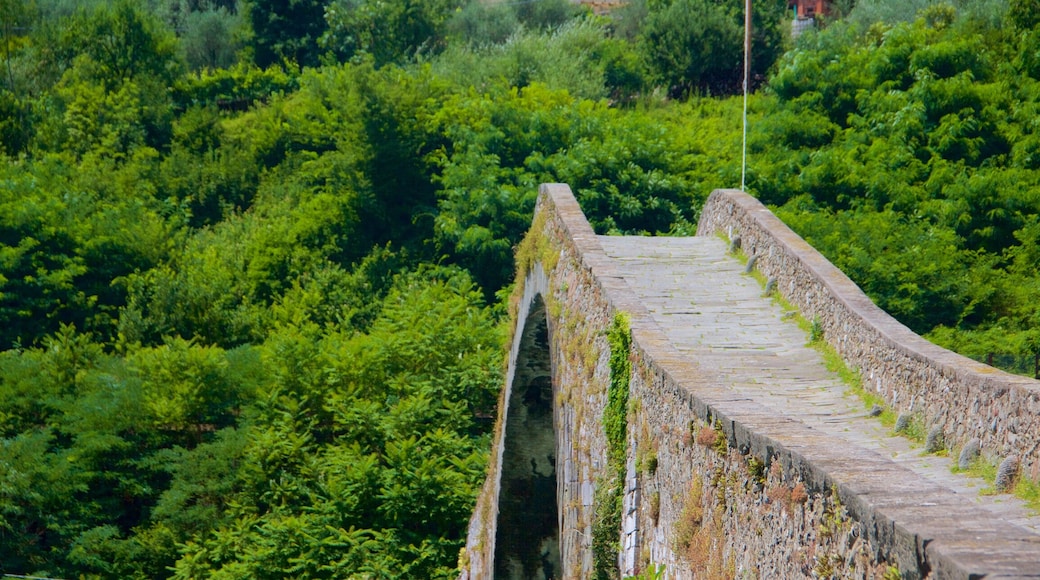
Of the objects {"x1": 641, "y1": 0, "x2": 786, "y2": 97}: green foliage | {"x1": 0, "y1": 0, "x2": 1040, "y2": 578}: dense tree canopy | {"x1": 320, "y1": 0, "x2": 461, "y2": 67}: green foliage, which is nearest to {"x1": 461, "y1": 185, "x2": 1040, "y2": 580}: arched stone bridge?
{"x1": 0, "y1": 0, "x2": 1040, "y2": 578}: dense tree canopy

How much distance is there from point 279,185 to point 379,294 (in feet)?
19.4

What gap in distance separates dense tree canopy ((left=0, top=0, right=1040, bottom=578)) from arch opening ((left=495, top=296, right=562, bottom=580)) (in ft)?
11.5

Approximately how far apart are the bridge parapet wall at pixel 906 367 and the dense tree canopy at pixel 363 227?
8467 millimetres

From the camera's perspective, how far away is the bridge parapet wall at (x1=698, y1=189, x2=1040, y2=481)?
6.54 m

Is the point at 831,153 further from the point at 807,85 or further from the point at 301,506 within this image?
the point at 301,506

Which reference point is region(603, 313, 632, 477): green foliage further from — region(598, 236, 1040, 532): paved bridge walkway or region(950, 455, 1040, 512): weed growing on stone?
region(950, 455, 1040, 512): weed growing on stone

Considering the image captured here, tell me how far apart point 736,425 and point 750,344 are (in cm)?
543

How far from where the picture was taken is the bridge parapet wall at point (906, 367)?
6535 mm

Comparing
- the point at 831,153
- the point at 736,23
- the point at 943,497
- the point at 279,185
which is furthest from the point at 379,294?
the point at 943,497

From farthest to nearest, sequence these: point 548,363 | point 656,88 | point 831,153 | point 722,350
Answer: point 656,88 < point 831,153 < point 548,363 < point 722,350

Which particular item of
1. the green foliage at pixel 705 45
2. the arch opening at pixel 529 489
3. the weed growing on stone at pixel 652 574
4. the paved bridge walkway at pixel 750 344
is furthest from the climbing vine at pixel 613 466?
the green foliage at pixel 705 45

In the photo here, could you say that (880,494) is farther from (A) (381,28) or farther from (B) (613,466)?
(A) (381,28)

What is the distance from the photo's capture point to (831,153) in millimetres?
24328

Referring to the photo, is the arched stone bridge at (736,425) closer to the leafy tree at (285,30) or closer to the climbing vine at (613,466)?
the climbing vine at (613,466)
